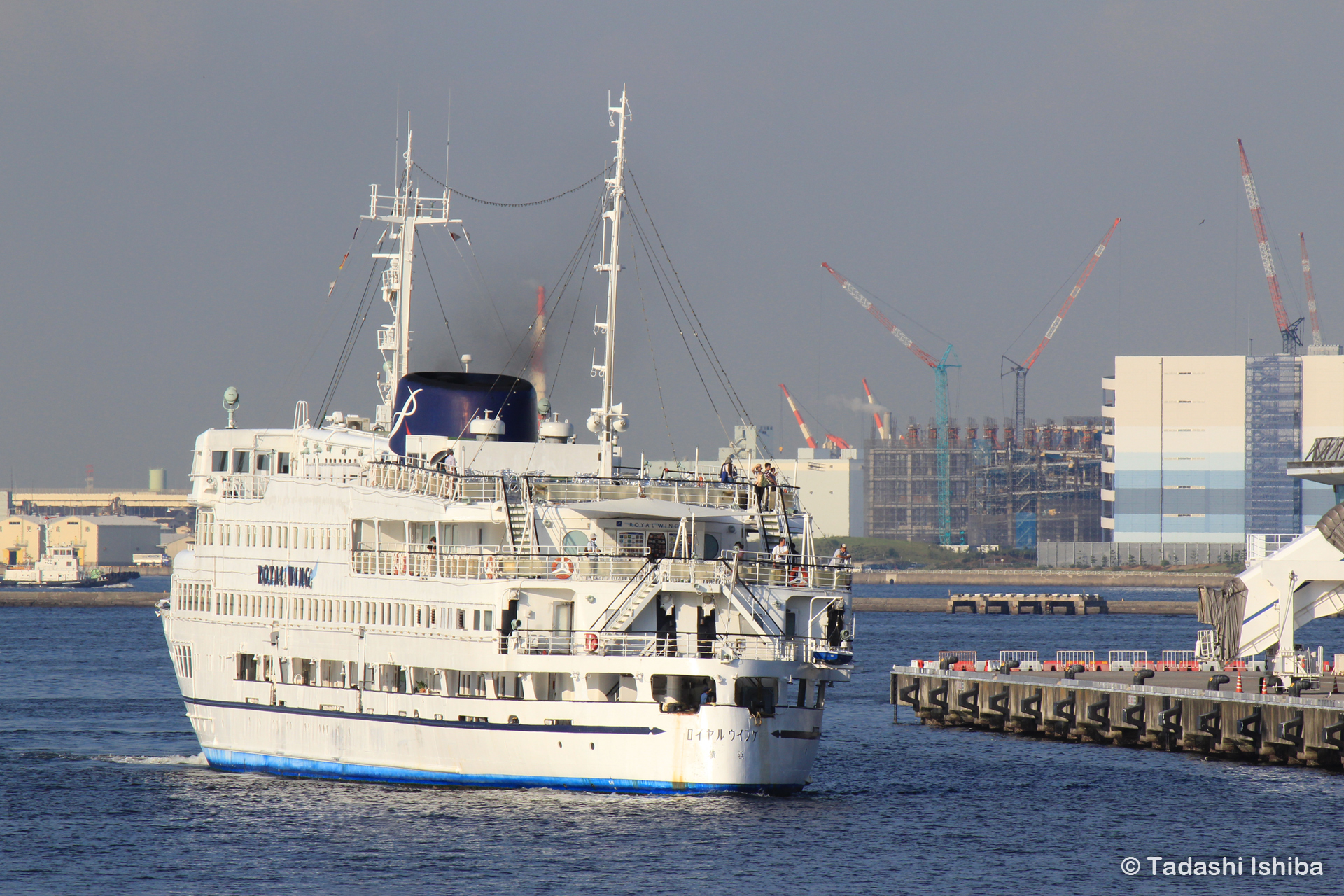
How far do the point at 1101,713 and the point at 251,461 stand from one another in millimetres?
31495

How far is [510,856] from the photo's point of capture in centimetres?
3703

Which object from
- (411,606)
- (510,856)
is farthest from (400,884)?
(411,606)

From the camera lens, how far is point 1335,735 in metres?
49.9

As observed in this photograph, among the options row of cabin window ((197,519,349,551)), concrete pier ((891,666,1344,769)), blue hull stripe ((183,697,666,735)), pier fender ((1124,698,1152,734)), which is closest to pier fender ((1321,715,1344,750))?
concrete pier ((891,666,1344,769))

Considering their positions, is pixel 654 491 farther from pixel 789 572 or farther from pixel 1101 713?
pixel 1101 713

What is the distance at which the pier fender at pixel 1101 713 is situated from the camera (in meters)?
61.3

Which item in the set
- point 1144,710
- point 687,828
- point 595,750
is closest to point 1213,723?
point 1144,710

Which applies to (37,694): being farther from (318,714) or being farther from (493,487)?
(493,487)

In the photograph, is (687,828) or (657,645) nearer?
(687,828)

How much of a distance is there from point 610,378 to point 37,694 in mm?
41923

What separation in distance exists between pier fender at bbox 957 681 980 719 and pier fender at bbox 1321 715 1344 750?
62.6 ft

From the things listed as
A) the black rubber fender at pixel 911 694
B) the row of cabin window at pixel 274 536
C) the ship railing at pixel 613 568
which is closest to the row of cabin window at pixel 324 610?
the ship railing at pixel 613 568

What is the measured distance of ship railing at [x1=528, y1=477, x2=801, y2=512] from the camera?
44.2 metres

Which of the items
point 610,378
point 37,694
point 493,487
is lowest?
point 37,694
